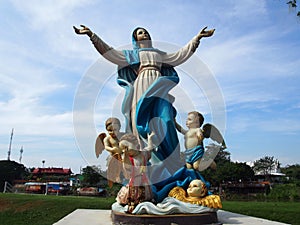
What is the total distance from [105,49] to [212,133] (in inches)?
109

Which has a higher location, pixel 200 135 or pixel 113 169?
pixel 200 135

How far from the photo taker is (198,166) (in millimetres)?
5297

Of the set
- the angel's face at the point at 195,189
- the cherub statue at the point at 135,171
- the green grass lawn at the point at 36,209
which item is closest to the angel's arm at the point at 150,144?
the cherub statue at the point at 135,171

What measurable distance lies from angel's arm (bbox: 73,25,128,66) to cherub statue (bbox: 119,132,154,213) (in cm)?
223

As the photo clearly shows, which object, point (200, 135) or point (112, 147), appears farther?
point (200, 135)

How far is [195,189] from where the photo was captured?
4.82 metres

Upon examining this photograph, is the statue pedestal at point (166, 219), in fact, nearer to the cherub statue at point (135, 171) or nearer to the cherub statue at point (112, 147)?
the cherub statue at point (135, 171)

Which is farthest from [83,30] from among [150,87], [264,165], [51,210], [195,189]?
[264,165]

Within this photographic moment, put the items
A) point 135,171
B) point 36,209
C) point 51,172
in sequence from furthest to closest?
point 51,172, point 36,209, point 135,171

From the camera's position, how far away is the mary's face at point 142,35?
6441 millimetres

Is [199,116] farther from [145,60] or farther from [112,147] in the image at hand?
[112,147]

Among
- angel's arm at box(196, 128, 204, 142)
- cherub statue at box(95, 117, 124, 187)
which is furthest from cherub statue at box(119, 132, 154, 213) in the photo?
angel's arm at box(196, 128, 204, 142)

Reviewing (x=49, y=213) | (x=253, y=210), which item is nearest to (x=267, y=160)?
(x=253, y=210)

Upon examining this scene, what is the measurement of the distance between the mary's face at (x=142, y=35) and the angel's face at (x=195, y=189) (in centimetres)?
326
